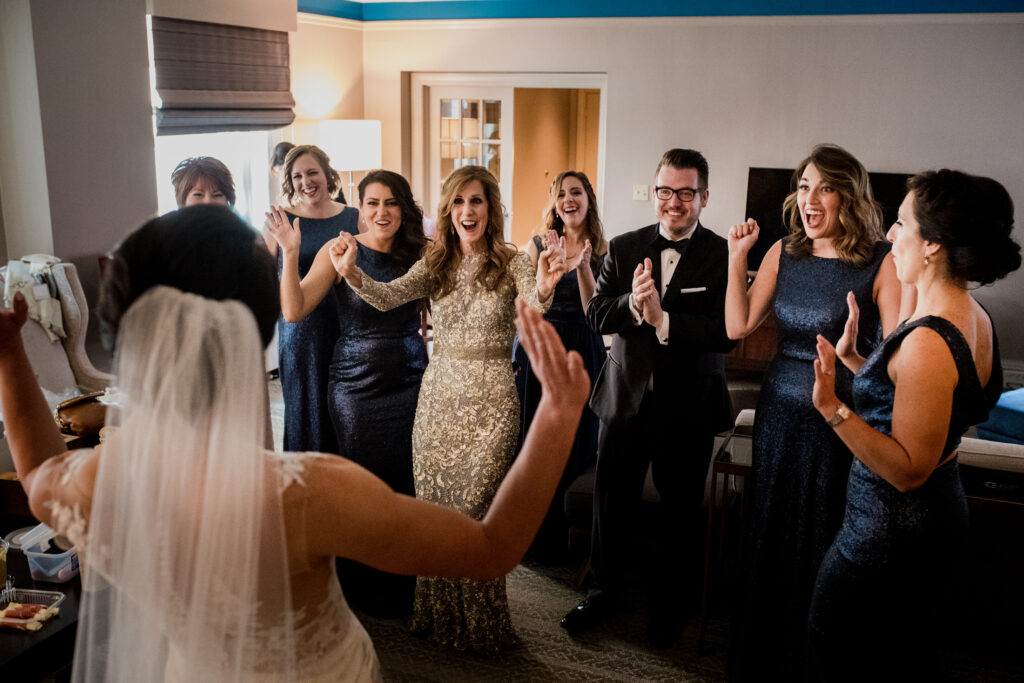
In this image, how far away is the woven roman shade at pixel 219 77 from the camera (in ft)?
15.2

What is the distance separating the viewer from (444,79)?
700 cm

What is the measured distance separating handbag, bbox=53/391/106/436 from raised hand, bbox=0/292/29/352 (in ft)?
5.33

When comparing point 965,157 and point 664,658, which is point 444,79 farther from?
point 664,658

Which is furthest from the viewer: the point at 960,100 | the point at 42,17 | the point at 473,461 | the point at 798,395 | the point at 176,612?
the point at 960,100

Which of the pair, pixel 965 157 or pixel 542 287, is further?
pixel 965 157

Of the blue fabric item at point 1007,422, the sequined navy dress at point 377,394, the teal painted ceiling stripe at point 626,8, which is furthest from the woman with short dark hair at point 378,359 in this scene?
the teal painted ceiling stripe at point 626,8

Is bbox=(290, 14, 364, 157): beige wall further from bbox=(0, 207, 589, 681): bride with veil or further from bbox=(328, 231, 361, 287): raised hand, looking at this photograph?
bbox=(0, 207, 589, 681): bride with veil

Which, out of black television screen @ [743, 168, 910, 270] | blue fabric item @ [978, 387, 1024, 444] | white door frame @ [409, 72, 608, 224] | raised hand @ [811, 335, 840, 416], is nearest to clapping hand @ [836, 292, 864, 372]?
raised hand @ [811, 335, 840, 416]

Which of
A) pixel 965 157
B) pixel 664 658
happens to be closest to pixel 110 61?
pixel 664 658

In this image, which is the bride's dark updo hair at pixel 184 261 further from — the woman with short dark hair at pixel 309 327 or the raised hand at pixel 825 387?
the woman with short dark hair at pixel 309 327

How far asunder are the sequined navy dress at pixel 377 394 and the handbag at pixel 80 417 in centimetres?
77

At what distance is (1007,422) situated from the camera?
155 inches

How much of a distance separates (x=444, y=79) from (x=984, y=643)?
5.68 meters

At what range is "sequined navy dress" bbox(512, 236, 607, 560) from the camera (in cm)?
335
